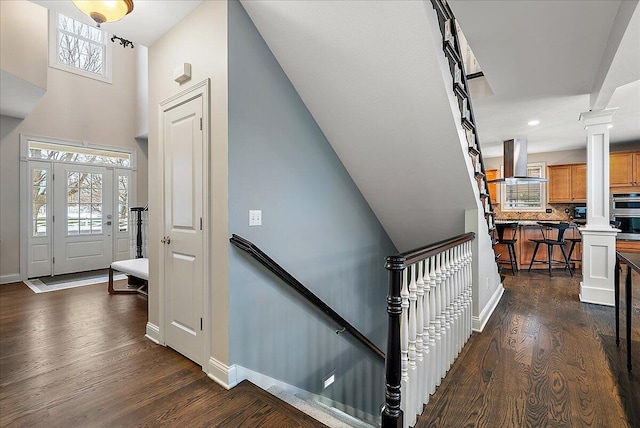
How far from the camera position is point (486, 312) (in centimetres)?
334

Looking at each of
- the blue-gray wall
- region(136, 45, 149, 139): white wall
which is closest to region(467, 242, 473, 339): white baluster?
the blue-gray wall

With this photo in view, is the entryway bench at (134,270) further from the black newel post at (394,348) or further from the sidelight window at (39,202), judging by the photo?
the black newel post at (394,348)

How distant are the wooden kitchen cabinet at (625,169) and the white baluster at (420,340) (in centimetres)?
694

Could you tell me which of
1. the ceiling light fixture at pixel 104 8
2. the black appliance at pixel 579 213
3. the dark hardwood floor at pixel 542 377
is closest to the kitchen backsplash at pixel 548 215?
the black appliance at pixel 579 213

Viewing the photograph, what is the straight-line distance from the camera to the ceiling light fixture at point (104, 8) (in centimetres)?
196

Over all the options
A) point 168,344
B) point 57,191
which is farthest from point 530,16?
point 57,191

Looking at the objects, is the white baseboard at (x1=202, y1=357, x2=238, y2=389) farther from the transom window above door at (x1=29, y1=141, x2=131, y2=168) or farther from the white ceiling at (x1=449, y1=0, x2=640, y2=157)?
the transom window above door at (x1=29, y1=141, x2=131, y2=168)

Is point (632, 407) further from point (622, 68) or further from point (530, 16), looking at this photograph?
point (530, 16)

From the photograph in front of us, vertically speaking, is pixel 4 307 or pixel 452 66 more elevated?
pixel 452 66

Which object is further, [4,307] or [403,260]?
[4,307]

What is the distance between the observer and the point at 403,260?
1.59 metres

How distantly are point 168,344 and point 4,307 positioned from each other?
2641 millimetres

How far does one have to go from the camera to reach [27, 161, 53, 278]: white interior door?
17.2 ft

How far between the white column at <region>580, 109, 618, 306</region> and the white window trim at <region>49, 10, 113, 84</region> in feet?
23.5
